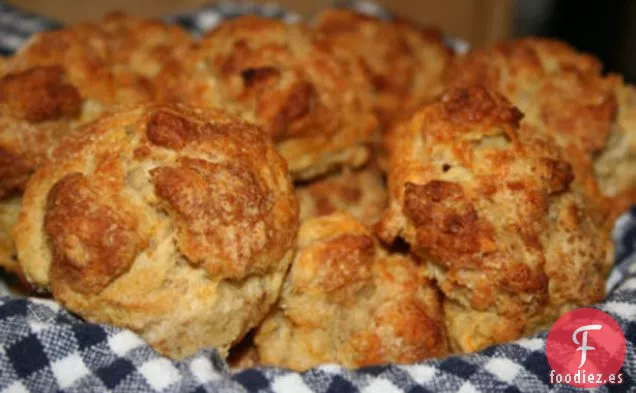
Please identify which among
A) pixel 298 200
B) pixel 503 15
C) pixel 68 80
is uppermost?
pixel 68 80

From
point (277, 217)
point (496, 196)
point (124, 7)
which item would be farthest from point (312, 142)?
point (124, 7)

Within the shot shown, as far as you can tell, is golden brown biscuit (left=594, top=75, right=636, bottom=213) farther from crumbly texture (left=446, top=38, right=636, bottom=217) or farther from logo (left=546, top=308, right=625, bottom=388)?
logo (left=546, top=308, right=625, bottom=388)

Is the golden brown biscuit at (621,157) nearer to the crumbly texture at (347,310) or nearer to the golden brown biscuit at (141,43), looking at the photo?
the crumbly texture at (347,310)

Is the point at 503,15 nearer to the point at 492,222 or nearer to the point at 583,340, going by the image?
the point at 492,222

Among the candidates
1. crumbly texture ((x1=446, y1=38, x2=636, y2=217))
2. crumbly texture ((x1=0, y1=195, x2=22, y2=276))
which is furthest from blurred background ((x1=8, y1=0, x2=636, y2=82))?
crumbly texture ((x1=0, y1=195, x2=22, y2=276))

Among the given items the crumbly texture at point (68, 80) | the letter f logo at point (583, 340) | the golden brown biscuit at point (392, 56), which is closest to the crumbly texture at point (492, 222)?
the letter f logo at point (583, 340)

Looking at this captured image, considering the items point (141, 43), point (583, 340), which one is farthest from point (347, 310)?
point (141, 43)

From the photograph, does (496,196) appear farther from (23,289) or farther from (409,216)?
(23,289)
